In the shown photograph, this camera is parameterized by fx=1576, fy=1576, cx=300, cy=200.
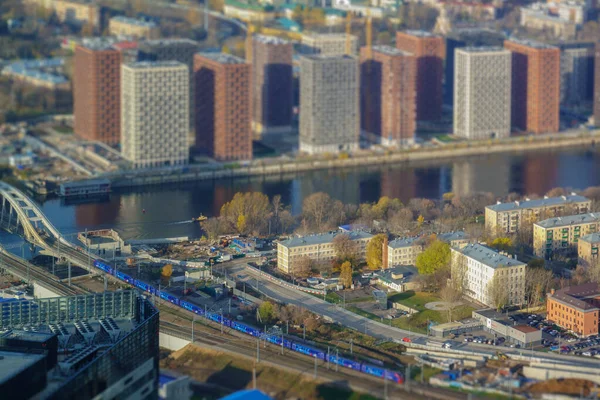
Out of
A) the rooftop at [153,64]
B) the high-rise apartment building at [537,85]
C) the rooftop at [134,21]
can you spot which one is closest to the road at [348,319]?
the rooftop at [153,64]

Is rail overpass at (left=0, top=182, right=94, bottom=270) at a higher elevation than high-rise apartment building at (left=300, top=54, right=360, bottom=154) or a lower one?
lower

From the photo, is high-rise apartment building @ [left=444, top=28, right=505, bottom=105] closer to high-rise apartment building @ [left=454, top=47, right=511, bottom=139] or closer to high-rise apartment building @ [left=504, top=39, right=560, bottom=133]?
high-rise apartment building @ [left=504, top=39, right=560, bottom=133]

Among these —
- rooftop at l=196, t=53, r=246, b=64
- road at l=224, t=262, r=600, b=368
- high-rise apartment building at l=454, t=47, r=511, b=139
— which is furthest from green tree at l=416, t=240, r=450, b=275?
high-rise apartment building at l=454, t=47, r=511, b=139

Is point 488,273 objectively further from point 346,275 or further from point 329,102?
point 329,102

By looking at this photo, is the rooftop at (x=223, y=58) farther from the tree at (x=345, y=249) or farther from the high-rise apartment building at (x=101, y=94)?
the tree at (x=345, y=249)

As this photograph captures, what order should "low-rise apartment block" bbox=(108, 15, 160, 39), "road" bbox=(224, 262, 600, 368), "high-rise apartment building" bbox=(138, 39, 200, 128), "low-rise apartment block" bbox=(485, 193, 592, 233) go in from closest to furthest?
"road" bbox=(224, 262, 600, 368) → "low-rise apartment block" bbox=(485, 193, 592, 233) → "high-rise apartment building" bbox=(138, 39, 200, 128) → "low-rise apartment block" bbox=(108, 15, 160, 39)

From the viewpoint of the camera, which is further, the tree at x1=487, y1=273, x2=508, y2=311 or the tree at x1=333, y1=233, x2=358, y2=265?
the tree at x1=333, y1=233, x2=358, y2=265

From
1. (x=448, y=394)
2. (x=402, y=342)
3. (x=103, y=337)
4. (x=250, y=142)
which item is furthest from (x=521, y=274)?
(x=250, y=142)

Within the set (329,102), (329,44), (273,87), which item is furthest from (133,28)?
(329,102)
